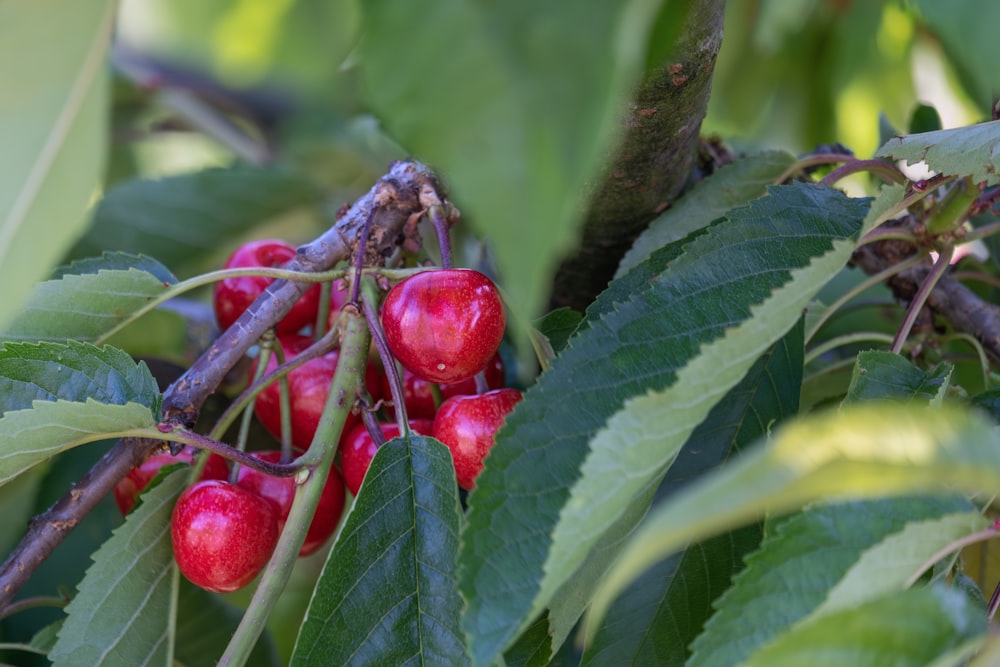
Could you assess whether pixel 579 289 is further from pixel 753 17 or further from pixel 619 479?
pixel 753 17

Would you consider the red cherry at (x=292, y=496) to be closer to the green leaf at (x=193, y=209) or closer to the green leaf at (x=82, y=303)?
the green leaf at (x=82, y=303)

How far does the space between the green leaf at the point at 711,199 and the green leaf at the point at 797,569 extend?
14.7 inches

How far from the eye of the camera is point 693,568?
0.72 m

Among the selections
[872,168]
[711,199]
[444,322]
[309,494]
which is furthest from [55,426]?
[872,168]

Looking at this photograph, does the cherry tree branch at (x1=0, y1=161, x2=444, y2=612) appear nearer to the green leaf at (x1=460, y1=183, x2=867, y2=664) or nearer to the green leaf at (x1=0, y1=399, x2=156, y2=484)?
the green leaf at (x1=0, y1=399, x2=156, y2=484)

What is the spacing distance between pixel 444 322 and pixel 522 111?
0.40 metres

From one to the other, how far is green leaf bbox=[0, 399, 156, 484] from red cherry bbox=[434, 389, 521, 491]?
235mm

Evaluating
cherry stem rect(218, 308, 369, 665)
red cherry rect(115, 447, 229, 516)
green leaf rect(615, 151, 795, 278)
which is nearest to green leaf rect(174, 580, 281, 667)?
red cherry rect(115, 447, 229, 516)

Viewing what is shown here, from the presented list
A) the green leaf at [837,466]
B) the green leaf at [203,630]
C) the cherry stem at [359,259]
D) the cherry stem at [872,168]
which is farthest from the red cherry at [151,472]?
the cherry stem at [872,168]

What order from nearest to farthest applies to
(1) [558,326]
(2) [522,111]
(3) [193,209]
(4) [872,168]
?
1. (2) [522,111]
2. (1) [558,326]
3. (4) [872,168]
4. (3) [193,209]

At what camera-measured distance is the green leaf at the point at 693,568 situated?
0.70 metres

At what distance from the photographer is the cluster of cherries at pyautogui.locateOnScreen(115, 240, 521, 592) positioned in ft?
2.35

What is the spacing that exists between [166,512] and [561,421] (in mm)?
403

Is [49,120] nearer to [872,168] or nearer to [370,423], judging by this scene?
[370,423]
